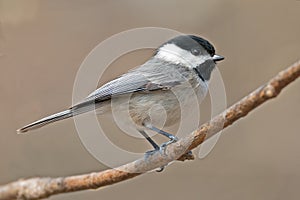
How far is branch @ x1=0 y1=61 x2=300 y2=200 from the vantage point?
4.34ft

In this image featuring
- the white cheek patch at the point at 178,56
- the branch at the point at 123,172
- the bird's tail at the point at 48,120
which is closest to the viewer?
the branch at the point at 123,172

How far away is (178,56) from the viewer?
241 centimetres

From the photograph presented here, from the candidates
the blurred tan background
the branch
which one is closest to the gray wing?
the branch

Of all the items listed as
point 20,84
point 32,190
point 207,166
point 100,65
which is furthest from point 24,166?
point 32,190

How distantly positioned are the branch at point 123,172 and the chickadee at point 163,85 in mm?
334

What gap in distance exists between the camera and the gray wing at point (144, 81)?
214 cm

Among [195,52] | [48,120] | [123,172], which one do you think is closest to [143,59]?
[195,52]

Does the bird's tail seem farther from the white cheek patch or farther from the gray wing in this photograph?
the white cheek patch

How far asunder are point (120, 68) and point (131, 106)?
137cm

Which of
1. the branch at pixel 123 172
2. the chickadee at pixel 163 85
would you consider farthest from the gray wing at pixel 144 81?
the branch at pixel 123 172

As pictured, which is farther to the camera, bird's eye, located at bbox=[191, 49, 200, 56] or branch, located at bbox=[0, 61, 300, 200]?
bird's eye, located at bbox=[191, 49, 200, 56]

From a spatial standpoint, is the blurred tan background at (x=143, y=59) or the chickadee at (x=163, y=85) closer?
the chickadee at (x=163, y=85)

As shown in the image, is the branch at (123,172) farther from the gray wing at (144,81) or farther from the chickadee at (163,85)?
the gray wing at (144,81)

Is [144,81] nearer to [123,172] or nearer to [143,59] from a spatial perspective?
[123,172]
